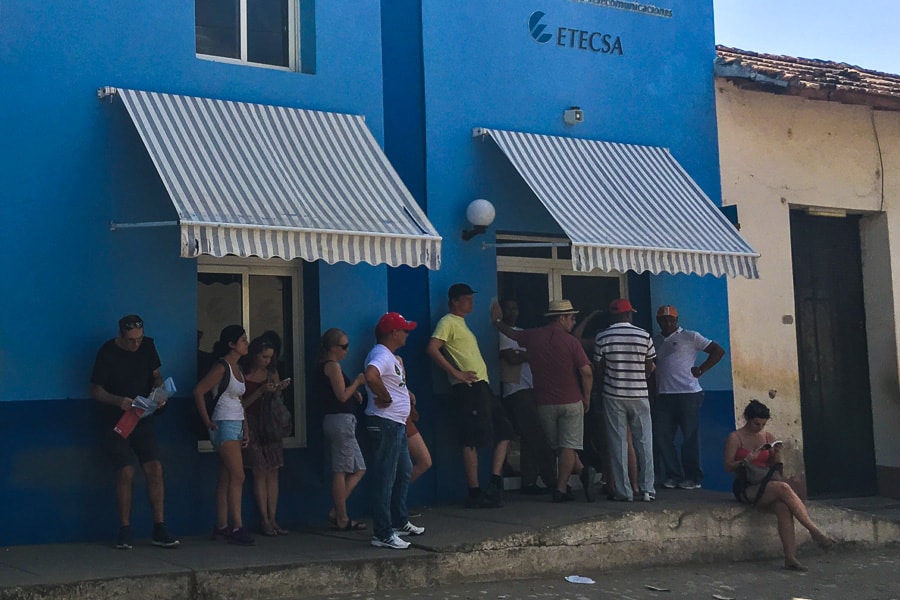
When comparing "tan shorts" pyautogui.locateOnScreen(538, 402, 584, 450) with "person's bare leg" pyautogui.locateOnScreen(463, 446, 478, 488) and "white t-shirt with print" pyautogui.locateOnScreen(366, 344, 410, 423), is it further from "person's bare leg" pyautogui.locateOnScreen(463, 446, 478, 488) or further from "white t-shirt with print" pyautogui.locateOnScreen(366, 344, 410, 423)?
"white t-shirt with print" pyautogui.locateOnScreen(366, 344, 410, 423)

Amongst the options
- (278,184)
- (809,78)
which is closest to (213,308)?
(278,184)

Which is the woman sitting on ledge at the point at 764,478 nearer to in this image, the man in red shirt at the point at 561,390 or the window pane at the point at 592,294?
the man in red shirt at the point at 561,390

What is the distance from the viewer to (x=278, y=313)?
10336 mm

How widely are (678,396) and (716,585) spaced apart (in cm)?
290

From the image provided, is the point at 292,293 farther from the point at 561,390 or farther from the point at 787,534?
the point at 787,534

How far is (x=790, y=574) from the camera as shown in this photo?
975 centimetres

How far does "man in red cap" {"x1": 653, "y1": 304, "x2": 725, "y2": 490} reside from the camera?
11.7 m

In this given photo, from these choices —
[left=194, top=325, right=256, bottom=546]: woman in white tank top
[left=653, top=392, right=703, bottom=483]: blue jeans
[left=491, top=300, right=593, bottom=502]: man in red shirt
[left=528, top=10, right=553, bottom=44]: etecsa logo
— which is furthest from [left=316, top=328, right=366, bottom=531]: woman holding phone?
[left=528, top=10, right=553, bottom=44]: etecsa logo

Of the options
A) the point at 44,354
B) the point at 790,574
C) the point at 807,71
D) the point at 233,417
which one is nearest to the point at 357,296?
the point at 233,417

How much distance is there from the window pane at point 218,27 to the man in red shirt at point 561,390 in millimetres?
3602

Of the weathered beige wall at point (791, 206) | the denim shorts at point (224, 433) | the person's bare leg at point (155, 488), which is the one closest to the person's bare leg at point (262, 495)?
the denim shorts at point (224, 433)

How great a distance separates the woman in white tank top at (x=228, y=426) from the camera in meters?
8.90

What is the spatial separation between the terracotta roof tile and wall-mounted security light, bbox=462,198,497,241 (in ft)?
12.0

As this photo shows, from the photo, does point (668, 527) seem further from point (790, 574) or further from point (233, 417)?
point (233, 417)
